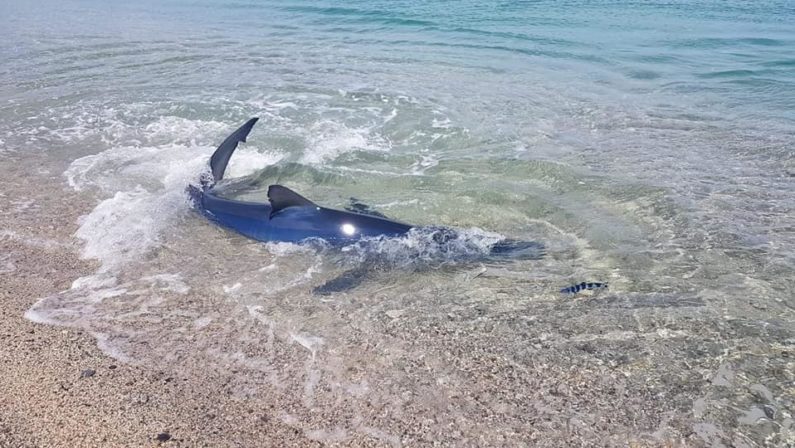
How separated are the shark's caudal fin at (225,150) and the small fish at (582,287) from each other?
4449 mm

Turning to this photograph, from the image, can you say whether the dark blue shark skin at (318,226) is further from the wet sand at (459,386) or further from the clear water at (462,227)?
the wet sand at (459,386)

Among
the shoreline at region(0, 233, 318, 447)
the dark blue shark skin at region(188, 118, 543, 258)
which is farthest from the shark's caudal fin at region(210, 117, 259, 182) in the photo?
the shoreline at region(0, 233, 318, 447)

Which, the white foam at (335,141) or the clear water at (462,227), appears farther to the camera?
the white foam at (335,141)

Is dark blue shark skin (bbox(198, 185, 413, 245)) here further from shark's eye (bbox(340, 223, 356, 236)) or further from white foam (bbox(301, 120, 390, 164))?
white foam (bbox(301, 120, 390, 164))

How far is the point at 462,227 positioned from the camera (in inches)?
254

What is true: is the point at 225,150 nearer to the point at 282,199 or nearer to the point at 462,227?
the point at 282,199

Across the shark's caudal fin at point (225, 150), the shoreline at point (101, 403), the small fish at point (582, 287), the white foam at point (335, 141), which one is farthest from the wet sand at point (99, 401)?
the white foam at point (335, 141)

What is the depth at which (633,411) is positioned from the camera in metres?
3.67

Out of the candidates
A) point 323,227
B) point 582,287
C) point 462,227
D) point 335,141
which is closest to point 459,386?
point 582,287

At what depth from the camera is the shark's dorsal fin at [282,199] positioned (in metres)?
5.70

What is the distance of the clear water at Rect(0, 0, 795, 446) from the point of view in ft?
12.6

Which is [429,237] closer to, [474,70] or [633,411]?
[633,411]

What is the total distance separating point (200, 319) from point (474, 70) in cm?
1107

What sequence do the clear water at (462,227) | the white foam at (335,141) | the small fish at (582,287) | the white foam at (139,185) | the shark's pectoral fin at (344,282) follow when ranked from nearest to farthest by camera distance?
the clear water at (462,227), the small fish at (582,287), the shark's pectoral fin at (344,282), the white foam at (139,185), the white foam at (335,141)
